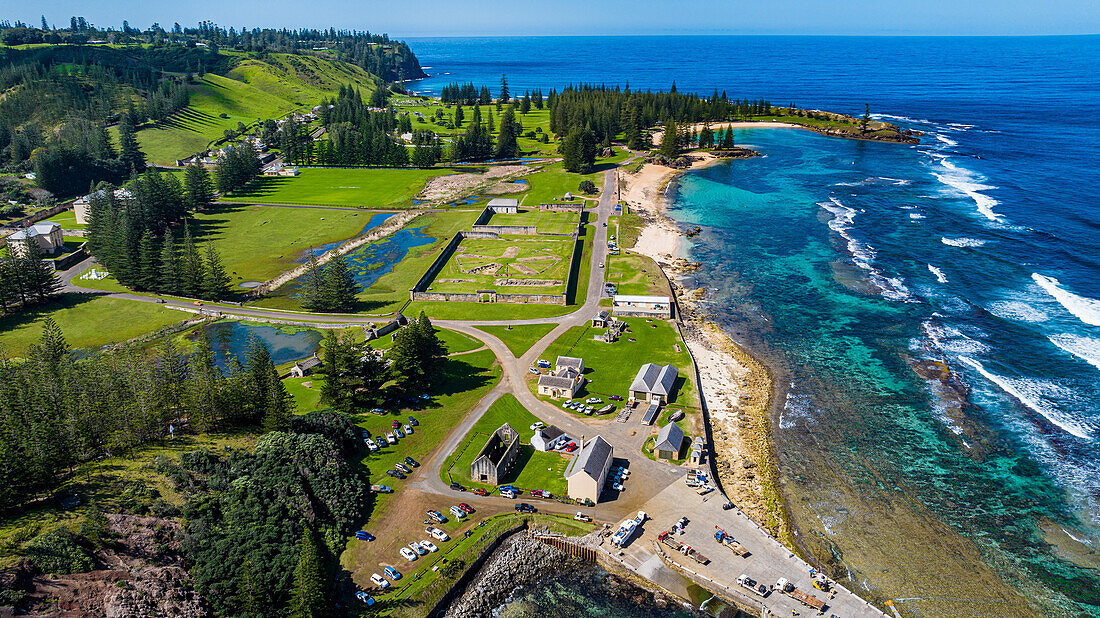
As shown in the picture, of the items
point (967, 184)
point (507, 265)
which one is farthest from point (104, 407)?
point (967, 184)

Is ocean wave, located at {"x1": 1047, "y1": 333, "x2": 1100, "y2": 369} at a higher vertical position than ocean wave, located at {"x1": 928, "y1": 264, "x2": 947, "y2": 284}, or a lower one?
lower

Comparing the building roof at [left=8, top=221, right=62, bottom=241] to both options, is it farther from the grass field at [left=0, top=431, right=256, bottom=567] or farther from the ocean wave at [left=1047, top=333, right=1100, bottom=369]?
the ocean wave at [left=1047, top=333, right=1100, bottom=369]

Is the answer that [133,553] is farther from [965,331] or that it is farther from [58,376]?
[965,331]

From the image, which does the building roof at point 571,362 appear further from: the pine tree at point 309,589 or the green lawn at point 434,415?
the pine tree at point 309,589

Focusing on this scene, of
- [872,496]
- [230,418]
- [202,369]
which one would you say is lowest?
[872,496]

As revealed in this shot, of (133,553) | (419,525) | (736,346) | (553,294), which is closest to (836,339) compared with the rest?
(736,346)

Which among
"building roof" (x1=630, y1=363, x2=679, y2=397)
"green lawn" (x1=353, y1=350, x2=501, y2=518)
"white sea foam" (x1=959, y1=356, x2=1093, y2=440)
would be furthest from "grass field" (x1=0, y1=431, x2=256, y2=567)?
"white sea foam" (x1=959, y1=356, x2=1093, y2=440)
